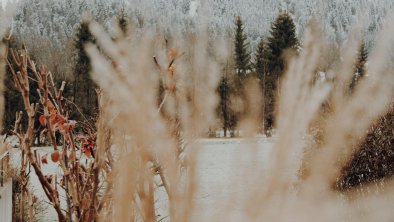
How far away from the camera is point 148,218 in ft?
1.44

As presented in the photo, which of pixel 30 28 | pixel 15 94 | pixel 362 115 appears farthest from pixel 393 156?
pixel 30 28

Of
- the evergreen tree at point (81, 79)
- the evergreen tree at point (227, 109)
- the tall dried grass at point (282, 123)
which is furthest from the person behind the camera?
the evergreen tree at point (81, 79)

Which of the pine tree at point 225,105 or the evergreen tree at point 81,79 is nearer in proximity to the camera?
the pine tree at point 225,105

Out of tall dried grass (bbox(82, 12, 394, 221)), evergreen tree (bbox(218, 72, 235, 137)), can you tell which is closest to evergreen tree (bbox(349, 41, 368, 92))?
tall dried grass (bbox(82, 12, 394, 221))

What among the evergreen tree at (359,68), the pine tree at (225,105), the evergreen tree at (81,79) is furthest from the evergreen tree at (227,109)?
the evergreen tree at (81,79)

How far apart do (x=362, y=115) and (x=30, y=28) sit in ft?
209

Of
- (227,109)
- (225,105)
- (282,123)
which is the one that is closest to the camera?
(282,123)

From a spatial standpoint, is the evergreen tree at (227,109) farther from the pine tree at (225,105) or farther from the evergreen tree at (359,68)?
the evergreen tree at (359,68)

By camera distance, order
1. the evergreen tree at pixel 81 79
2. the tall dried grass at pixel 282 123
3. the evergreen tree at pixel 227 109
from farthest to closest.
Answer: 1. the evergreen tree at pixel 81 79
2. the evergreen tree at pixel 227 109
3. the tall dried grass at pixel 282 123

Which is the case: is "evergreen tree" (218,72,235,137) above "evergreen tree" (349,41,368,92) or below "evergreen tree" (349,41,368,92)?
below

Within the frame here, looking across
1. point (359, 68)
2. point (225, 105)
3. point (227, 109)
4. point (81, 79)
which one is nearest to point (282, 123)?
point (359, 68)

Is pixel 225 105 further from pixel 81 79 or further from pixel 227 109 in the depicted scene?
pixel 81 79

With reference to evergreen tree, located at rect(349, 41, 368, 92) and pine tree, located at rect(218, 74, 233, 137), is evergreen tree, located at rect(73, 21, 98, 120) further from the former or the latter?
evergreen tree, located at rect(349, 41, 368, 92)

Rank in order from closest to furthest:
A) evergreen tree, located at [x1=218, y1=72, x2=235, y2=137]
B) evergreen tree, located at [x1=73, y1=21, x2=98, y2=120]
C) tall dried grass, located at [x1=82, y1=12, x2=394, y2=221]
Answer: tall dried grass, located at [x1=82, y1=12, x2=394, y2=221], evergreen tree, located at [x1=218, y1=72, x2=235, y2=137], evergreen tree, located at [x1=73, y1=21, x2=98, y2=120]
